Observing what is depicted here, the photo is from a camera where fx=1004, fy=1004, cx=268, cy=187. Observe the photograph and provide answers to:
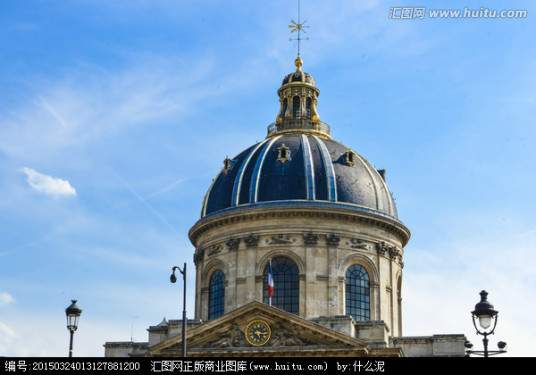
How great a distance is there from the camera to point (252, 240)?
59812mm

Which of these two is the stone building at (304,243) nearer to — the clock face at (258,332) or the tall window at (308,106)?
the tall window at (308,106)

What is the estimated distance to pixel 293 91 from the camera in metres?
66.8

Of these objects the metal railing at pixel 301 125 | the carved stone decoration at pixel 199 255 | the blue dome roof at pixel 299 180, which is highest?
the metal railing at pixel 301 125

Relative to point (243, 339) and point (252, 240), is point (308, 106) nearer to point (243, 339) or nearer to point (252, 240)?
point (252, 240)

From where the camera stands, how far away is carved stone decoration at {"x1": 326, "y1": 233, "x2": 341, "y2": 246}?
59.2 metres

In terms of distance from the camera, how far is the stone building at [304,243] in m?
57.9

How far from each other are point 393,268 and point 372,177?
19.2 ft

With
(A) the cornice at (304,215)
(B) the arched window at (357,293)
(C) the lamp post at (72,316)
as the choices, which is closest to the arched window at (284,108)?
(A) the cornice at (304,215)

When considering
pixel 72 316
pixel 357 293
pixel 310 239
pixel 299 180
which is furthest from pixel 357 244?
pixel 72 316

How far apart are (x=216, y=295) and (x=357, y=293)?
28.5ft

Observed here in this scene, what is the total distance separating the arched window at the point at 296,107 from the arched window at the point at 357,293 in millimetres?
11984
